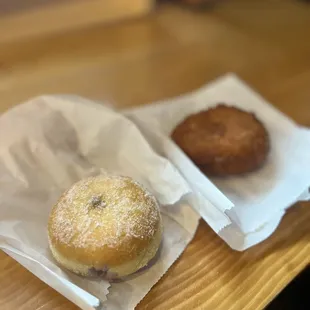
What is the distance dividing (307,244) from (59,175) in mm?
323

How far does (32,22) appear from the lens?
0.94m

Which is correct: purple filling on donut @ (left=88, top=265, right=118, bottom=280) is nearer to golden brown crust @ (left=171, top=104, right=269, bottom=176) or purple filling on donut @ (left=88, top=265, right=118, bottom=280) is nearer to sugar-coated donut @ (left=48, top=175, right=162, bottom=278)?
sugar-coated donut @ (left=48, top=175, right=162, bottom=278)

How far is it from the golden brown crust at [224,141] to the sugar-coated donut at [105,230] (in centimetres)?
13

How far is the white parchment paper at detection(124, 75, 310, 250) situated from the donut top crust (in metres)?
0.09

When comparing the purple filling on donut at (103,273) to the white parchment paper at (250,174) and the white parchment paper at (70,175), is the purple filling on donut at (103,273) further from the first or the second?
the white parchment paper at (250,174)

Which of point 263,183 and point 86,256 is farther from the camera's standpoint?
point 263,183

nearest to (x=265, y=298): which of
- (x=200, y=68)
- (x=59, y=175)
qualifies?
(x=59, y=175)

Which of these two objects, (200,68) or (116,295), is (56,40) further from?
(116,295)

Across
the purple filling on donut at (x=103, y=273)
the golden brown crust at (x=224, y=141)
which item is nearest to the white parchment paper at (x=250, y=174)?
the golden brown crust at (x=224, y=141)

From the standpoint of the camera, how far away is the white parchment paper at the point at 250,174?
58cm

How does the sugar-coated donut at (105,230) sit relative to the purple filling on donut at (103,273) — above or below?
above

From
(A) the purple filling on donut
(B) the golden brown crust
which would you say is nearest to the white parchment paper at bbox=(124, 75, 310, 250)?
(B) the golden brown crust

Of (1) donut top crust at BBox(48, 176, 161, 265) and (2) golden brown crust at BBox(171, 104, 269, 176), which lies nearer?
(1) donut top crust at BBox(48, 176, 161, 265)

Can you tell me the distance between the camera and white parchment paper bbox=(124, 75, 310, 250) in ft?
1.89
